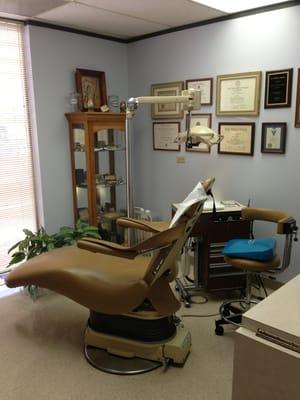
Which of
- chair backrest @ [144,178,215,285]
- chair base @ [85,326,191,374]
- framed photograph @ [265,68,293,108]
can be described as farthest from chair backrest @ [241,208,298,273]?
framed photograph @ [265,68,293,108]

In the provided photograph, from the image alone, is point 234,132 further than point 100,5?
Yes

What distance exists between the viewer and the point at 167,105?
3701 mm

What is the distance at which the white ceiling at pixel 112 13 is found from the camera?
2721 millimetres

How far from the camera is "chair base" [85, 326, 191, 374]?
83.5 inches

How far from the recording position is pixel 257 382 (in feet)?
3.86

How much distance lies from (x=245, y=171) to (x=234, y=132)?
14.1 inches

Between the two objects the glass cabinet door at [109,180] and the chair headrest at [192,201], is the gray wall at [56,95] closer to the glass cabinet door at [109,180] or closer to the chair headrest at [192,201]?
the glass cabinet door at [109,180]

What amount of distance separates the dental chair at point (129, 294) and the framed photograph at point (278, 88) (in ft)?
3.59

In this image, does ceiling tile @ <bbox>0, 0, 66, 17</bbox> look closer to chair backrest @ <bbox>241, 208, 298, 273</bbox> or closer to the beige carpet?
chair backrest @ <bbox>241, 208, 298, 273</bbox>

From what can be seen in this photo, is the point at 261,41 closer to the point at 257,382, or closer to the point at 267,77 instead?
the point at 267,77

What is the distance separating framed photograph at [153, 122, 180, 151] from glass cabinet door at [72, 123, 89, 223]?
2.65 feet

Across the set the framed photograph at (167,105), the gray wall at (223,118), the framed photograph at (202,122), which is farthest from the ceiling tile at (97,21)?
the framed photograph at (202,122)

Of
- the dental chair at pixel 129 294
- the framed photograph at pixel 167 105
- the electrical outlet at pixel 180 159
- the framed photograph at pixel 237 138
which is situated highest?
the framed photograph at pixel 167 105

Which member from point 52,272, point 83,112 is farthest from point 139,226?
point 83,112
